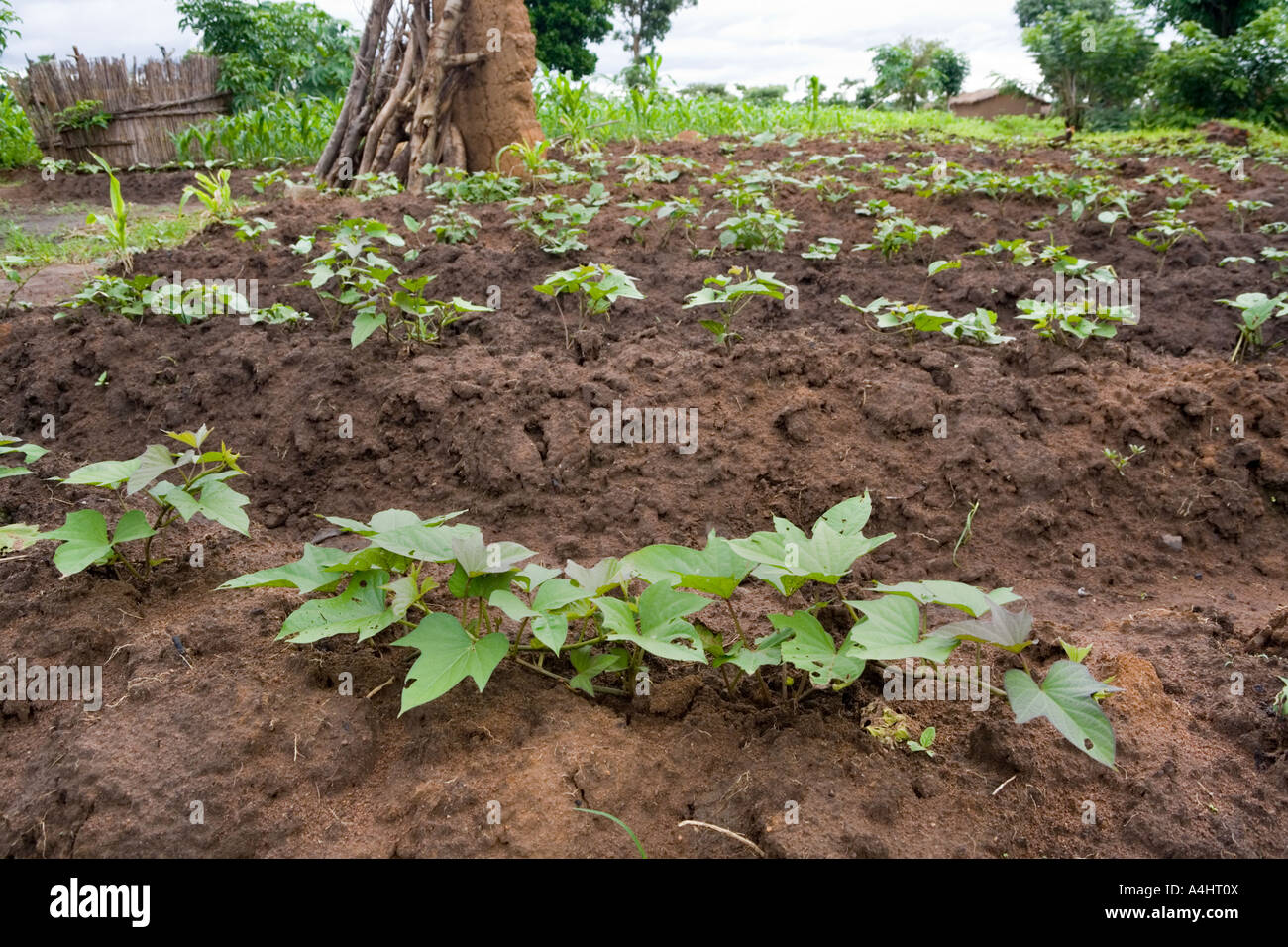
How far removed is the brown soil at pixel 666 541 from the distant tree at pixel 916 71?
2502 cm

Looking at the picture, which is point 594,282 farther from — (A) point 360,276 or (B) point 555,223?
(B) point 555,223

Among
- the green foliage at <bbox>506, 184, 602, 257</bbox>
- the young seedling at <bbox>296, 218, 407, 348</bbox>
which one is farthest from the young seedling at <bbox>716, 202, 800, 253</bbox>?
the young seedling at <bbox>296, 218, 407, 348</bbox>

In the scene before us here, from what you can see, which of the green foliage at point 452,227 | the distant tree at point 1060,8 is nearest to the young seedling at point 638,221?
the green foliage at point 452,227

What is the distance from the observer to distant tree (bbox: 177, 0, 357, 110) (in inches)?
567

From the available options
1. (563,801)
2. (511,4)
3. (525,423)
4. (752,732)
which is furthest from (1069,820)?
(511,4)

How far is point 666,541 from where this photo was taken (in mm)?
2387

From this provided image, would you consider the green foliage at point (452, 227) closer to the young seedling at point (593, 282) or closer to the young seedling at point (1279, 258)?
the young seedling at point (593, 282)

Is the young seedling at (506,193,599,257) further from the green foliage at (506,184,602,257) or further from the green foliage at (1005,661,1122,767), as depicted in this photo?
the green foliage at (1005,661,1122,767)

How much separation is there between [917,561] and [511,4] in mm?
6081

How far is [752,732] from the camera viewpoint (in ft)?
5.30

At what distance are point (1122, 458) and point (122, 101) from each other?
38.3ft

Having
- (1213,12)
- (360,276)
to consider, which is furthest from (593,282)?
(1213,12)

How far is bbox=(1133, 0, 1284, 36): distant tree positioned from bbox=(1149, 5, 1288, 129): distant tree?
110 inches
